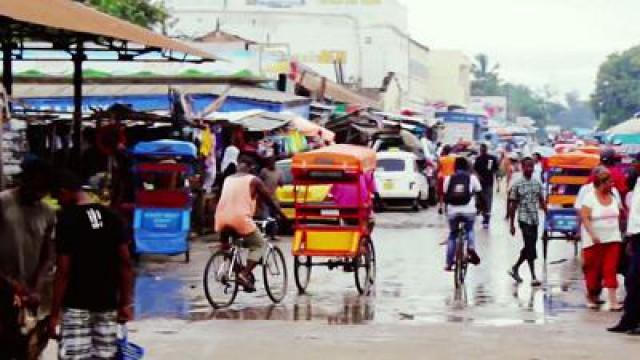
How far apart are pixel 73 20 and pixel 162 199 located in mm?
7769

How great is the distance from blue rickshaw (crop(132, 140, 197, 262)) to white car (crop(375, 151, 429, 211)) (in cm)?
1616

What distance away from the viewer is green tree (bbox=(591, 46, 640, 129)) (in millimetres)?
128750

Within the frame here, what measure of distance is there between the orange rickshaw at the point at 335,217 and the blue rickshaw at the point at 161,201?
344cm

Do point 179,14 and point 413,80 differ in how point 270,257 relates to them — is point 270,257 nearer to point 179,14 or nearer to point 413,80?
point 179,14

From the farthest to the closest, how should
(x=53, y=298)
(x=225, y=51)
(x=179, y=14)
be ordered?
(x=179, y=14) → (x=225, y=51) → (x=53, y=298)

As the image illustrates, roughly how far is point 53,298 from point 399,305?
8.17 metres

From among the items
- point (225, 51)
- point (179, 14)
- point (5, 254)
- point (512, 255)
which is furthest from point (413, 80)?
point (5, 254)

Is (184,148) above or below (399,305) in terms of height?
above

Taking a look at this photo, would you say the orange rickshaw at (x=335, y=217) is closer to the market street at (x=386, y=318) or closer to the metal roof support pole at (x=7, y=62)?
the market street at (x=386, y=318)

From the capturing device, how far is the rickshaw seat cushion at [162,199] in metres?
19.8

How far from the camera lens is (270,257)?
15.6 m

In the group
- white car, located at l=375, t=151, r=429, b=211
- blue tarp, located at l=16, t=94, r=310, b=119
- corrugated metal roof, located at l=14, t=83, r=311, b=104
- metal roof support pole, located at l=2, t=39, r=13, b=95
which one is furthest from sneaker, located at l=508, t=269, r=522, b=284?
white car, located at l=375, t=151, r=429, b=211

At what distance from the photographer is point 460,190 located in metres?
17.3

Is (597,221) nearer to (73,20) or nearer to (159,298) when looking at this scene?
(159,298)
